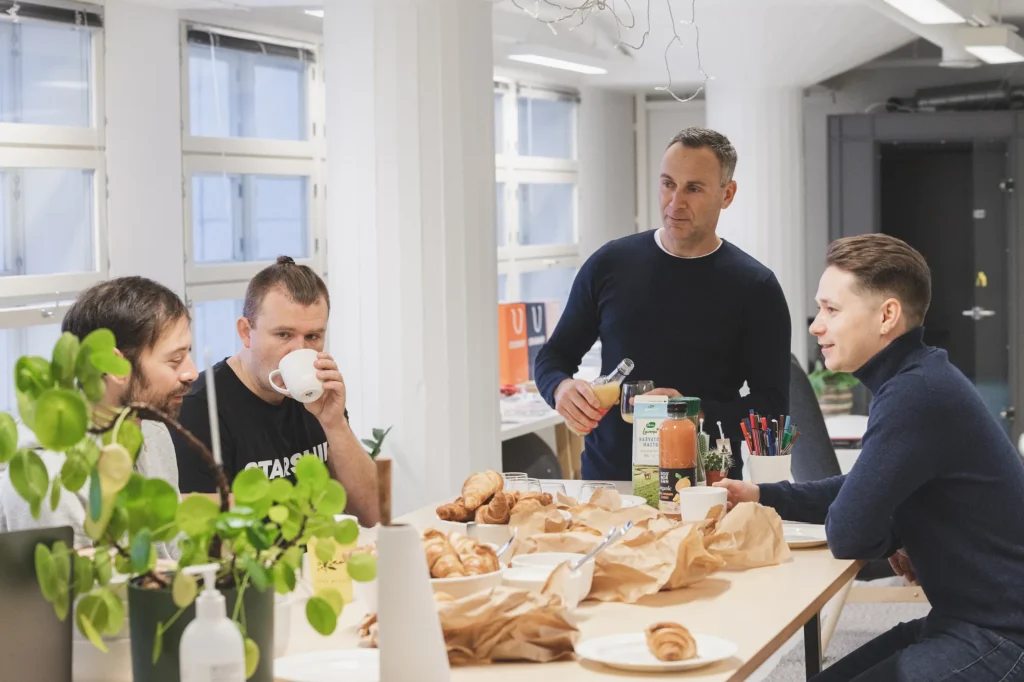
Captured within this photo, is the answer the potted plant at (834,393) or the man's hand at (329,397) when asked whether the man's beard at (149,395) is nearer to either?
the man's hand at (329,397)

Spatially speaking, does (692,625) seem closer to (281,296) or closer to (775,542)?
(775,542)

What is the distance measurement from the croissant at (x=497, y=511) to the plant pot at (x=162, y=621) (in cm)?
97

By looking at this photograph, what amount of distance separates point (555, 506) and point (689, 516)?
0.80ft

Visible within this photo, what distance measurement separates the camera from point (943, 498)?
7.54 ft

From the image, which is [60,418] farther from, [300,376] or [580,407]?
[580,407]

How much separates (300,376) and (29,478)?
1354 mm

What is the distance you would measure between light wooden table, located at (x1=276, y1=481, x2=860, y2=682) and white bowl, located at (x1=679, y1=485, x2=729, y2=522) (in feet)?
0.57

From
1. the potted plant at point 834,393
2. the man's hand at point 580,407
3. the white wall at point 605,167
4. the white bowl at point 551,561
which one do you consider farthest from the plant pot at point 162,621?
the white wall at point 605,167

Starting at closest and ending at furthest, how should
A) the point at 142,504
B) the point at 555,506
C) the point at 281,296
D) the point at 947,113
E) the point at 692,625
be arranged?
the point at 142,504
the point at 692,625
the point at 555,506
the point at 281,296
the point at 947,113

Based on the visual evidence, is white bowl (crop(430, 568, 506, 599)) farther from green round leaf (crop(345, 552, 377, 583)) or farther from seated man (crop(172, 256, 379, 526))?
seated man (crop(172, 256, 379, 526))

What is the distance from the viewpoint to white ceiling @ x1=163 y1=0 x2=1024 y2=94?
22.2ft

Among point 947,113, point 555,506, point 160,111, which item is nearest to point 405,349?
point 160,111

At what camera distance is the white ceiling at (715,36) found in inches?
266

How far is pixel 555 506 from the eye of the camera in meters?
2.44
